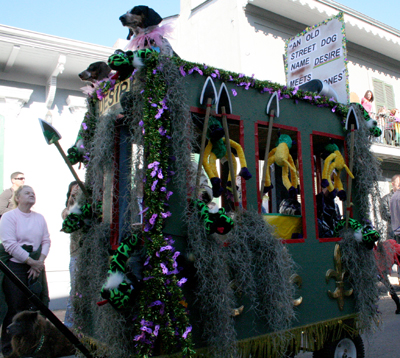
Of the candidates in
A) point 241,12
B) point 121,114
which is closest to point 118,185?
point 121,114

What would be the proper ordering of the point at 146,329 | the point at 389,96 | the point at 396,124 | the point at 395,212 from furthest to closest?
the point at 389,96
the point at 396,124
the point at 395,212
the point at 146,329

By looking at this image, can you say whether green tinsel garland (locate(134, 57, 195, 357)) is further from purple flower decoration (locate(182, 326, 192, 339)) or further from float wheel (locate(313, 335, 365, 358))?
float wheel (locate(313, 335, 365, 358))

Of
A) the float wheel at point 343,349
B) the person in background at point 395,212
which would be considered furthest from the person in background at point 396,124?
the float wheel at point 343,349

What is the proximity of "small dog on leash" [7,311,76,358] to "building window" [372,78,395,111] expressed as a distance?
454 inches

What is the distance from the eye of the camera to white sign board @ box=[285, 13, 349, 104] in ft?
15.6

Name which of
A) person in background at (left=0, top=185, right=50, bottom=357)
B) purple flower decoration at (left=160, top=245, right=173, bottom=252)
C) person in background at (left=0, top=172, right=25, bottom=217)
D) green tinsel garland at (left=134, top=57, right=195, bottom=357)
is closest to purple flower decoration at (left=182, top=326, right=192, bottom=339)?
green tinsel garland at (left=134, top=57, right=195, bottom=357)

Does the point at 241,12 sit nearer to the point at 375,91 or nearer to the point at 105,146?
the point at 375,91

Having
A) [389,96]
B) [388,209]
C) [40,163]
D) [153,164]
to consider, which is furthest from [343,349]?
[389,96]

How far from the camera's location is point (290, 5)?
385 inches

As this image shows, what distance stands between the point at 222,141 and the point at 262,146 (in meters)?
1.74

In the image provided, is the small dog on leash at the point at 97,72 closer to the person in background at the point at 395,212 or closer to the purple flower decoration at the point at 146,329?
the purple flower decoration at the point at 146,329

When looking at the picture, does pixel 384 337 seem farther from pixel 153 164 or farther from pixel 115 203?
pixel 153 164

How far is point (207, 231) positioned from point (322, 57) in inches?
132

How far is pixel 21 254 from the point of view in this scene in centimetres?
412
